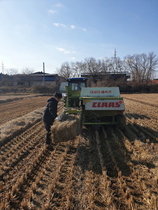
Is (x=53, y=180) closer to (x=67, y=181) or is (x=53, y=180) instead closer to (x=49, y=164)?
(x=67, y=181)

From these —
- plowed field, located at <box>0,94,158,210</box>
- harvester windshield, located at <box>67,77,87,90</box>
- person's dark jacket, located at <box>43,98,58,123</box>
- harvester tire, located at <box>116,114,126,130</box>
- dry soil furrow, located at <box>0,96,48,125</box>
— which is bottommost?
dry soil furrow, located at <box>0,96,48,125</box>

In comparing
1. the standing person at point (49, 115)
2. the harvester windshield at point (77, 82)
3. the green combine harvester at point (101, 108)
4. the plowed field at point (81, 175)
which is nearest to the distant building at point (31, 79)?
the harvester windshield at point (77, 82)

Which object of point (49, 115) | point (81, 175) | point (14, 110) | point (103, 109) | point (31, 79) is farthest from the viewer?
point (31, 79)

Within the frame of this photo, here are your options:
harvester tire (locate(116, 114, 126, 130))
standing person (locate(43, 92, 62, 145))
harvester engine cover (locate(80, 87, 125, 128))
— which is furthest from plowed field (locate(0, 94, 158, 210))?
Result: harvester engine cover (locate(80, 87, 125, 128))

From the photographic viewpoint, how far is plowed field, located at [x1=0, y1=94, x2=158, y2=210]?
9.09 ft

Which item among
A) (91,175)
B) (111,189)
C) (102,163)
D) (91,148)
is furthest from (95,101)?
(111,189)

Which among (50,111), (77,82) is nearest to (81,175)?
(50,111)

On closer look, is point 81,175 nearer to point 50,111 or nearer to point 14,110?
point 50,111

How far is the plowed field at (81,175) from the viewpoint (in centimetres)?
277

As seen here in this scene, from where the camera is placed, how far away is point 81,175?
3.62 metres

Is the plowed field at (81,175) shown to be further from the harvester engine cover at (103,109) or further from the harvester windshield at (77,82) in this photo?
the harvester windshield at (77,82)

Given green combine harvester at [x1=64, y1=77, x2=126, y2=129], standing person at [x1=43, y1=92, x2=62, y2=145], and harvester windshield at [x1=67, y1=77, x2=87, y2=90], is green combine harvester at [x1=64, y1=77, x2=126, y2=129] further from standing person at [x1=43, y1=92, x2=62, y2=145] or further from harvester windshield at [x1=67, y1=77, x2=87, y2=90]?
harvester windshield at [x1=67, y1=77, x2=87, y2=90]

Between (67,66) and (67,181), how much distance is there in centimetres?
5714

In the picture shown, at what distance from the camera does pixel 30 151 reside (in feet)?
16.7
